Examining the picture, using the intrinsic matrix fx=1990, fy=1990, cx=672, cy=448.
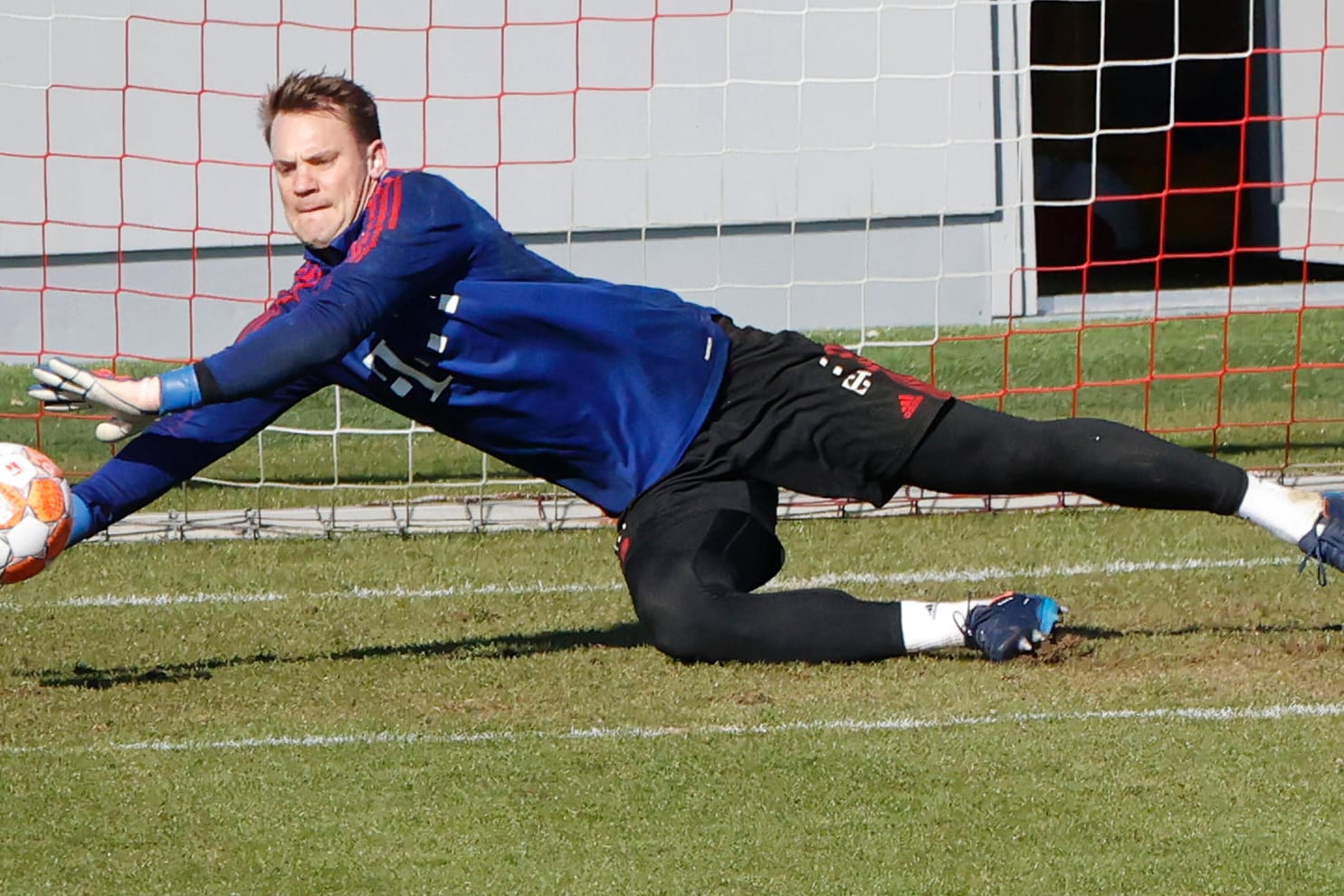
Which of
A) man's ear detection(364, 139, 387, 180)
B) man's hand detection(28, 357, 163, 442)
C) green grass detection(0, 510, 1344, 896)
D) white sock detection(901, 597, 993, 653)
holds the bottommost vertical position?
green grass detection(0, 510, 1344, 896)

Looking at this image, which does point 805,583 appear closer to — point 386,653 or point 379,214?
point 386,653

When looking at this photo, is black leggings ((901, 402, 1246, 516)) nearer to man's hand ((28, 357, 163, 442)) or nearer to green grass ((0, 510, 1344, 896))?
green grass ((0, 510, 1344, 896))

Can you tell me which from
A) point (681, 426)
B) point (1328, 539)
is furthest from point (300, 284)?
point (1328, 539)

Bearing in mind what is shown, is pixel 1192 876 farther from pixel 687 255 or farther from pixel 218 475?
pixel 687 255

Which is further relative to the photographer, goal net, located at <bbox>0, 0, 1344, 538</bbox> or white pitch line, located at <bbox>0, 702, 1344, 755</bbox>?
goal net, located at <bbox>0, 0, 1344, 538</bbox>

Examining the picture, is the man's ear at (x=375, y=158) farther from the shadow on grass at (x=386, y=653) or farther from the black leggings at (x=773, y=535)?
the shadow on grass at (x=386, y=653)

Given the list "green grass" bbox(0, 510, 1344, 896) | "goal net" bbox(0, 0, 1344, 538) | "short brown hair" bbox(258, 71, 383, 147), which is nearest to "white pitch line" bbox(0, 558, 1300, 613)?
"green grass" bbox(0, 510, 1344, 896)

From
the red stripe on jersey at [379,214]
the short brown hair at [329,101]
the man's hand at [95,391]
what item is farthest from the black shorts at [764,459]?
the man's hand at [95,391]

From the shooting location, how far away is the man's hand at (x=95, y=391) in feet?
14.5

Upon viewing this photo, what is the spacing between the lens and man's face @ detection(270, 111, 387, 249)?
4.79 m

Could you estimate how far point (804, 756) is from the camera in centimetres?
435

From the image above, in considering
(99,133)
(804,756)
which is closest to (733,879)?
(804,756)

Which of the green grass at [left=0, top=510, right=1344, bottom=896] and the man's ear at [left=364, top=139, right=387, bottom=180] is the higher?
the man's ear at [left=364, top=139, right=387, bottom=180]

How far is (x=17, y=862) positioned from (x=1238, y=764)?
8.23 feet
